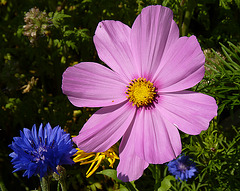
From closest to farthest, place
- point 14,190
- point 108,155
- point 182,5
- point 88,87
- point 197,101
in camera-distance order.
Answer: point 197,101 < point 88,87 < point 108,155 < point 182,5 < point 14,190

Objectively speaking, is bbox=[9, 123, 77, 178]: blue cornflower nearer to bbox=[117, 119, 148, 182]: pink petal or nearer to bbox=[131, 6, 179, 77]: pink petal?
bbox=[117, 119, 148, 182]: pink petal

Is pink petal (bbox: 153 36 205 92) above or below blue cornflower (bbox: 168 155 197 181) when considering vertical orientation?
above

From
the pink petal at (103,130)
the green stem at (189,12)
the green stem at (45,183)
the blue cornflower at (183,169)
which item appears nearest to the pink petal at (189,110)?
the pink petal at (103,130)

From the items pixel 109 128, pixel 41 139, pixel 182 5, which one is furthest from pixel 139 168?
pixel 182 5

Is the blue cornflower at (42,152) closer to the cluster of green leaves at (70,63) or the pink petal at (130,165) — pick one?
the pink petal at (130,165)

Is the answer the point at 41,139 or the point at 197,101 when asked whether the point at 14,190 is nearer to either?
the point at 41,139

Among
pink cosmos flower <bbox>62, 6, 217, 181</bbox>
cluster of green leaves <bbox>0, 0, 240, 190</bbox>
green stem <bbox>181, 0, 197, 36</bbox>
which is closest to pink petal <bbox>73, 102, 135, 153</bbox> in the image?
pink cosmos flower <bbox>62, 6, 217, 181</bbox>
